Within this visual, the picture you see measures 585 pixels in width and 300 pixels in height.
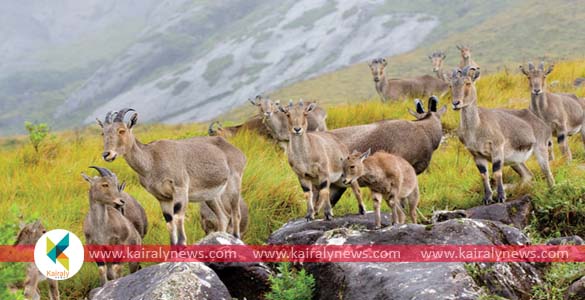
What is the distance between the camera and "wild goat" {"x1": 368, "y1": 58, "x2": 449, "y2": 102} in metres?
24.1

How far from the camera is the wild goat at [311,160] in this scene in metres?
9.73

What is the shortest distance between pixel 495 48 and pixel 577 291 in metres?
88.8

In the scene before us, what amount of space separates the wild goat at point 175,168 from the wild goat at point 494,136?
397 cm

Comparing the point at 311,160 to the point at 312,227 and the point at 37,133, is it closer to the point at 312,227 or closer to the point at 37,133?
the point at 312,227

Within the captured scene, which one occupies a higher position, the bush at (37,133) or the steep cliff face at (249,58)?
the bush at (37,133)

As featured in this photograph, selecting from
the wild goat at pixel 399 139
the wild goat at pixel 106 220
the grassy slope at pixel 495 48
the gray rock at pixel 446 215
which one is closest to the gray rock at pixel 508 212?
the gray rock at pixel 446 215

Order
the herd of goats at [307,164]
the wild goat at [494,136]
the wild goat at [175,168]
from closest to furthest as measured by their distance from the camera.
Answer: the wild goat at [175,168], the herd of goats at [307,164], the wild goat at [494,136]

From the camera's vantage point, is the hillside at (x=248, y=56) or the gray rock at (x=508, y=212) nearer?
the gray rock at (x=508, y=212)

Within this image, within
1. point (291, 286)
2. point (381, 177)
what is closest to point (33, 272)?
point (291, 286)

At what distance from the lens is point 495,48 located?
90500 millimetres

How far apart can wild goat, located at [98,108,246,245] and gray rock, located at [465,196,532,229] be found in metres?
3.56

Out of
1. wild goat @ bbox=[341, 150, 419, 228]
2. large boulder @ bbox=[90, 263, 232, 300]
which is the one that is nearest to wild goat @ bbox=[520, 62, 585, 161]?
wild goat @ bbox=[341, 150, 419, 228]

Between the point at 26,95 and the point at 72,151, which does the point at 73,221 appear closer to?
the point at 72,151

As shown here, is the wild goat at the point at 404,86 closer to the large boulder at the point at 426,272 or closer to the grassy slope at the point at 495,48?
the large boulder at the point at 426,272
